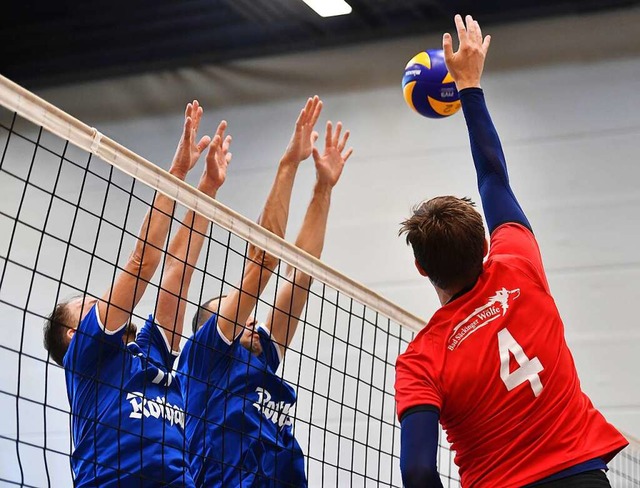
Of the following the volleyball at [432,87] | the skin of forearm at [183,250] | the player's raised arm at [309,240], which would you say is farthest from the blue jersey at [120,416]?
the volleyball at [432,87]

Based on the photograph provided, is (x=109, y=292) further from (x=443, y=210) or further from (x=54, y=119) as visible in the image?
(x=443, y=210)

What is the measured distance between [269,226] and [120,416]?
160cm

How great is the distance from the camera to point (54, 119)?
327cm

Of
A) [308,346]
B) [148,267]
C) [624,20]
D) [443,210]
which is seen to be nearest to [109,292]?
[148,267]

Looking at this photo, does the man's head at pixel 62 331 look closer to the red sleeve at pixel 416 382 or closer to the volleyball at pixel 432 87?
the red sleeve at pixel 416 382

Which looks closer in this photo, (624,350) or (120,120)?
(624,350)

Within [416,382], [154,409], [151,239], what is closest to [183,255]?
[151,239]

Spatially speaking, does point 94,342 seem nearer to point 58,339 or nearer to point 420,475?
point 58,339

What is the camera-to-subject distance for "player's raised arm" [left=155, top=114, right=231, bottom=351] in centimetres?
438

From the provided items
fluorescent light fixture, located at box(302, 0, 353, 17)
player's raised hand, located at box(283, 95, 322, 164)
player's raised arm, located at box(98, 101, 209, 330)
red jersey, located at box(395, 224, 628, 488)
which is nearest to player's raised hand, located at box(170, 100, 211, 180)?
player's raised arm, located at box(98, 101, 209, 330)

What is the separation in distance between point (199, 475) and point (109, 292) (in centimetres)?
86

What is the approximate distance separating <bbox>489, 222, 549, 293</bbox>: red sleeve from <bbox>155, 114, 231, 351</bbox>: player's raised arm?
5.80 feet

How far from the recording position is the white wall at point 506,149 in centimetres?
779

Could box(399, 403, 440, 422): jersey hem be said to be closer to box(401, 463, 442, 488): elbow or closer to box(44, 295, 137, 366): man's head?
box(401, 463, 442, 488): elbow
